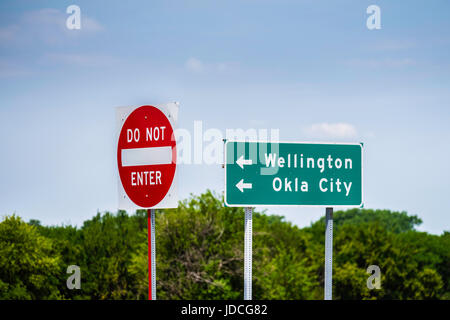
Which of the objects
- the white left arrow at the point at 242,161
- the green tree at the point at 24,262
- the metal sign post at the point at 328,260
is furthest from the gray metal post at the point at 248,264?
the green tree at the point at 24,262

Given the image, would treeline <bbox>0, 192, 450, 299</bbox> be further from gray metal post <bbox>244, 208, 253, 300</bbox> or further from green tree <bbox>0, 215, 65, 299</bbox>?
gray metal post <bbox>244, 208, 253, 300</bbox>

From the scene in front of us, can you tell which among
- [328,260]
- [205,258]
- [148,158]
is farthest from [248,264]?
[205,258]

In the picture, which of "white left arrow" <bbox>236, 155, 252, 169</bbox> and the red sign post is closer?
the red sign post

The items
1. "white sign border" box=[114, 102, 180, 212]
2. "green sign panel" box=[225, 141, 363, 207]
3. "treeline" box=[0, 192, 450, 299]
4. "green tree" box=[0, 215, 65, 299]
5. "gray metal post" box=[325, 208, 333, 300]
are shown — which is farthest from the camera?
"green tree" box=[0, 215, 65, 299]

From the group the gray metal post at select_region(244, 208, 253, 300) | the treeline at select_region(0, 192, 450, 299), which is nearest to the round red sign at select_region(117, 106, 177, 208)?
the gray metal post at select_region(244, 208, 253, 300)

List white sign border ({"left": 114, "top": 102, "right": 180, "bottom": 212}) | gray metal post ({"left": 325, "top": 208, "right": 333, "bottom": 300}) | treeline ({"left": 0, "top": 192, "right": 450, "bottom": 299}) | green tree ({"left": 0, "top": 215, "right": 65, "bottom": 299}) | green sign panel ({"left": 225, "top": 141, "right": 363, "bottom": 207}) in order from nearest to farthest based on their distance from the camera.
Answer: white sign border ({"left": 114, "top": 102, "right": 180, "bottom": 212}) < green sign panel ({"left": 225, "top": 141, "right": 363, "bottom": 207}) < gray metal post ({"left": 325, "top": 208, "right": 333, "bottom": 300}) < treeline ({"left": 0, "top": 192, "right": 450, "bottom": 299}) < green tree ({"left": 0, "top": 215, "right": 65, "bottom": 299})

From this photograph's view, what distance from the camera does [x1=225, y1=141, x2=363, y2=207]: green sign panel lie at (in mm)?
9570

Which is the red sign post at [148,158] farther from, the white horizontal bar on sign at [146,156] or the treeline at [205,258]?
the treeline at [205,258]

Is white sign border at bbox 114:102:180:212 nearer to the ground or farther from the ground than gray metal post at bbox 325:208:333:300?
farther from the ground

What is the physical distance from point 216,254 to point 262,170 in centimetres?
4358

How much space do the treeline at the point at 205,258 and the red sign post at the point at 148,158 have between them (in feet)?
136

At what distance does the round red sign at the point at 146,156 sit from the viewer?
9094mm

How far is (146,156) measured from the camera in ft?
30.5

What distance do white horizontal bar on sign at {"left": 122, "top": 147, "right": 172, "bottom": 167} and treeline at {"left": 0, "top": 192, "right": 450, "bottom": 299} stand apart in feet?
136
